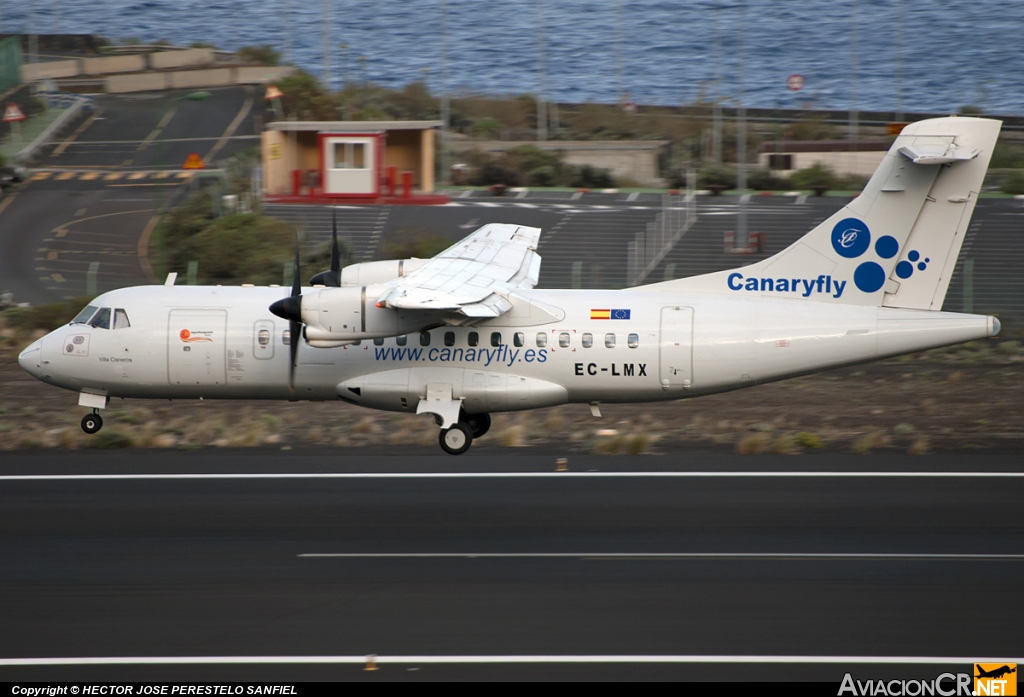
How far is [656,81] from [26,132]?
63402 millimetres

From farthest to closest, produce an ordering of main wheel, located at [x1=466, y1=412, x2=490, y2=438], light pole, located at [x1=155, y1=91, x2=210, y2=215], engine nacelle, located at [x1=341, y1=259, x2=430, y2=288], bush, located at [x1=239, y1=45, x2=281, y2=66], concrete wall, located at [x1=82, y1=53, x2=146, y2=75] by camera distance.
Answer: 1. bush, located at [x1=239, y1=45, x2=281, y2=66]
2. concrete wall, located at [x1=82, y1=53, x2=146, y2=75]
3. light pole, located at [x1=155, y1=91, x2=210, y2=215]
4. main wheel, located at [x1=466, y1=412, x2=490, y2=438]
5. engine nacelle, located at [x1=341, y1=259, x2=430, y2=288]

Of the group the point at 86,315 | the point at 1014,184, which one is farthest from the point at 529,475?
the point at 1014,184

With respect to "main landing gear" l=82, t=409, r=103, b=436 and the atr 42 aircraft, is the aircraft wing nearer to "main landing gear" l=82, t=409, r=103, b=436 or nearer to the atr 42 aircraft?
the atr 42 aircraft

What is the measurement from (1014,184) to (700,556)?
147 feet

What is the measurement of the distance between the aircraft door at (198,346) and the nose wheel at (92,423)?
2.31 meters

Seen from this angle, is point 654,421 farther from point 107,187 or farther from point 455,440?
point 107,187

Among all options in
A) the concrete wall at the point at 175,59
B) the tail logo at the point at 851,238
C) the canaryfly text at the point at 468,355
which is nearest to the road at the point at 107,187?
the concrete wall at the point at 175,59

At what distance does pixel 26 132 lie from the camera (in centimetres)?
6731

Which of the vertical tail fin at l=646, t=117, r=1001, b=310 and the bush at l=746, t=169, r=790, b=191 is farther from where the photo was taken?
the bush at l=746, t=169, r=790, b=191

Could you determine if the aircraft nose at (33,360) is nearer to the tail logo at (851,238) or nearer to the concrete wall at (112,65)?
the tail logo at (851,238)

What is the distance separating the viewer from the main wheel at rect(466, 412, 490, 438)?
2158cm

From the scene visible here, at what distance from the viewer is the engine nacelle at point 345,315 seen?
18.1 meters

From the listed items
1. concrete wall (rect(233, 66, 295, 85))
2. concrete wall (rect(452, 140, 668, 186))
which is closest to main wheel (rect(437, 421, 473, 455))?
concrete wall (rect(452, 140, 668, 186))

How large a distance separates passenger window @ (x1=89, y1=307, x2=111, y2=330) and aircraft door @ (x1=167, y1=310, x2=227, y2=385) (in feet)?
4.40
